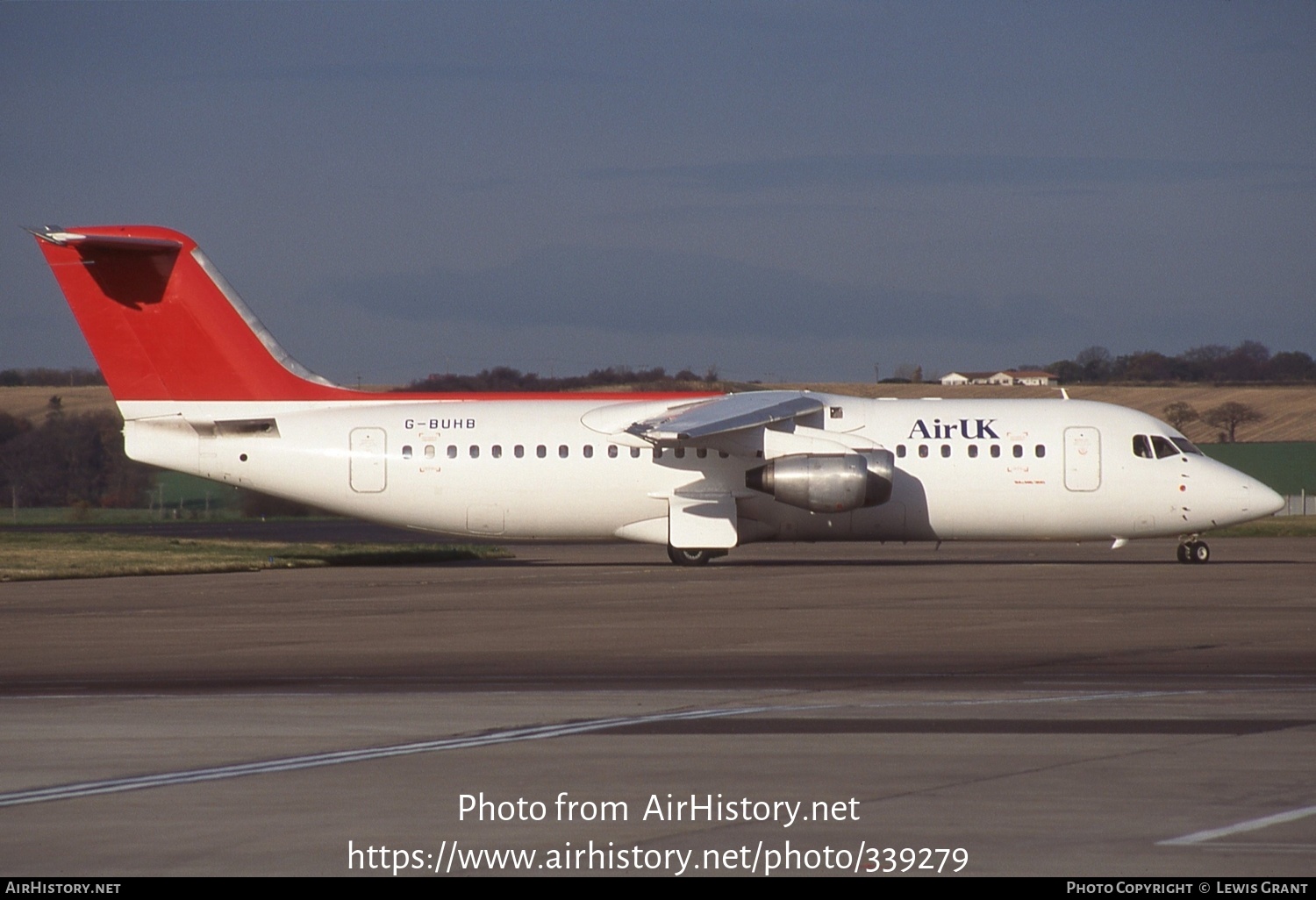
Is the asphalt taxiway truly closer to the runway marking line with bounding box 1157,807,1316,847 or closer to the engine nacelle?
the runway marking line with bounding box 1157,807,1316,847

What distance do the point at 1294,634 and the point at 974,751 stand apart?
954 cm

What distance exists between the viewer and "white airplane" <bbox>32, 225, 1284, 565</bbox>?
3309cm

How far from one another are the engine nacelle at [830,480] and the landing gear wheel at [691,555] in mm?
2360

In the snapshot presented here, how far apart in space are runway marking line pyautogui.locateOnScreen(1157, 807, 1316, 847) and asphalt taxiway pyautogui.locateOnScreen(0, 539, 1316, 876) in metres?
0.03

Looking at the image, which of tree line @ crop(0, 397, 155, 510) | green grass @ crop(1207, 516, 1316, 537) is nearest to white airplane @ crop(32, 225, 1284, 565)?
green grass @ crop(1207, 516, 1316, 537)

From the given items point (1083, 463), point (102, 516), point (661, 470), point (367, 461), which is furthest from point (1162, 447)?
point (102, 516)

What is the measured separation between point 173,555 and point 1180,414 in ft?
214

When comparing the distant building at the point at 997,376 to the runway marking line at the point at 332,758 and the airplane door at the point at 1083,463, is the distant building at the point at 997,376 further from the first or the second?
the runway marking line at the point at 332,758

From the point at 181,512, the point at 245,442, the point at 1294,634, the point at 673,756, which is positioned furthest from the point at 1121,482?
the point at 181,512

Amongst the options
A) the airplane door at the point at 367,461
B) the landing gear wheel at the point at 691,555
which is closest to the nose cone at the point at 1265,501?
the landing gear wheel at the point at 691,555

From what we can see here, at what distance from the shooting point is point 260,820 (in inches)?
340

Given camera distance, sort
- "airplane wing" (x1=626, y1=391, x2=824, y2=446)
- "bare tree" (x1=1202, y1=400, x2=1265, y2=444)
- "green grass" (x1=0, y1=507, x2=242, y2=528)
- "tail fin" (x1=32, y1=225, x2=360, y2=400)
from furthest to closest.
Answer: "bare tree" (x1=1202, y1=400, x2=1265, y2=444)
"green grass" (x1=0, y1=507, x2=242, y2=528)
"tail fin" (x1=32, y1=225, x2=360, y2=400)
"airplane wing" (x1=626, y1=391, x2=824, y2=446)

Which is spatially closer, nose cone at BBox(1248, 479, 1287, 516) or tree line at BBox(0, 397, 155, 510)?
nose cone at BBox(1248, 479, 1287, 516)

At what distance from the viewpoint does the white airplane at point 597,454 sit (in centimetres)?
3309
